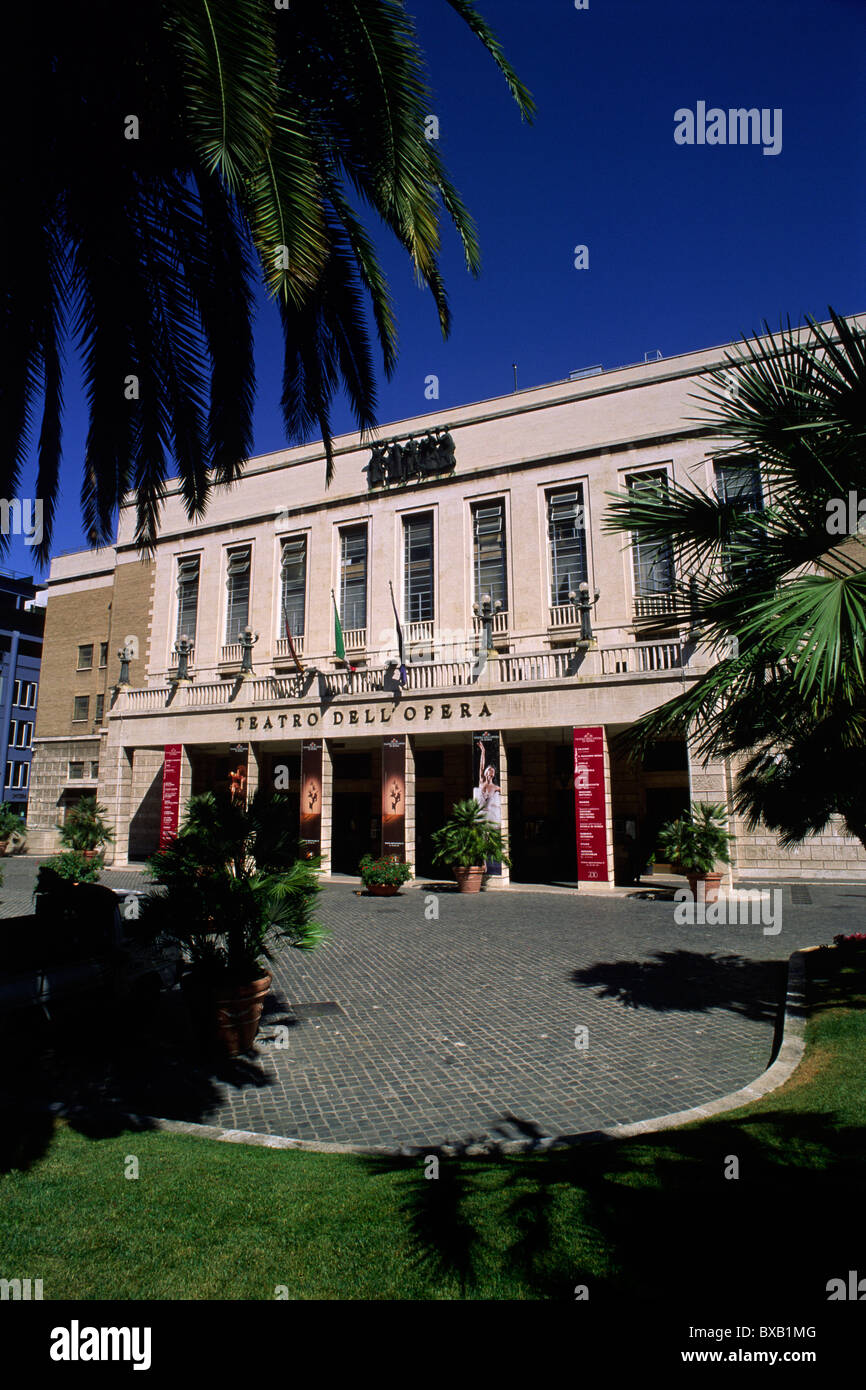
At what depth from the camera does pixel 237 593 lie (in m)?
30.8

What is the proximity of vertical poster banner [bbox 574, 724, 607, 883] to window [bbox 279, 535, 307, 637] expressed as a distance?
14.1 meters

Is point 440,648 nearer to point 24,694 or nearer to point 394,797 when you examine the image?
point 394,797

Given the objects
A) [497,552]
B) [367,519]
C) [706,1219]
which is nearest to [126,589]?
[367,519]

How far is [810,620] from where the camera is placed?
5422mm

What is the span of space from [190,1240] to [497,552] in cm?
2396

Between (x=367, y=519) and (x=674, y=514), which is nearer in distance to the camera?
(x=674, y=514)

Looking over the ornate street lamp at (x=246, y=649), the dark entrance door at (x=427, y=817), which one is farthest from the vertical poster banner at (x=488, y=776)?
the ornate street lamp at (x=246, y=649)

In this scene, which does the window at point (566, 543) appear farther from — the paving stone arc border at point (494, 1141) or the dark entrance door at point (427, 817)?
the paving stone arc border at point (494, 1141)

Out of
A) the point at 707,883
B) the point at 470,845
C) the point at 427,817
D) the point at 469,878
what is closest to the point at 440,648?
the point at 427,817

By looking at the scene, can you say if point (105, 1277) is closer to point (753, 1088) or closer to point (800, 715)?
point (753, 1088)

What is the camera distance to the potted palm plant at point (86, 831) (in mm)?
25188

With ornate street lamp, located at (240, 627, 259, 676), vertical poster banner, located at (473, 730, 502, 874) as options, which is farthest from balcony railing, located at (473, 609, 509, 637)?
ornate street lamp, located at (240, 627, 259, 676)

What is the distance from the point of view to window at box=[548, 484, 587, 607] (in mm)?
24719

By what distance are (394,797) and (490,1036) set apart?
556 inches
